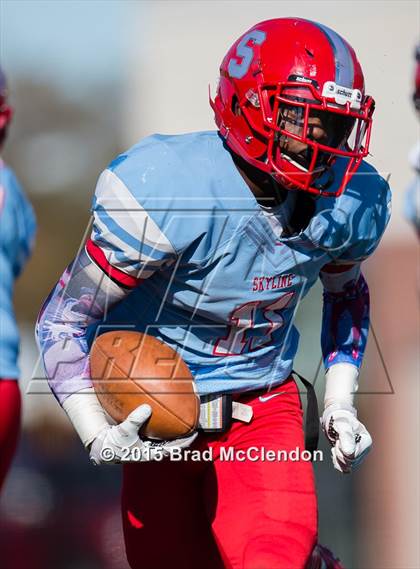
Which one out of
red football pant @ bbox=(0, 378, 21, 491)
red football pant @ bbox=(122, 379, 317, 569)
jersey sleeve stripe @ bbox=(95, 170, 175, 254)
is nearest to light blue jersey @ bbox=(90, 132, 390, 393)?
jersey sleeve stripe @ bbox=(95, 170, 175, 254)

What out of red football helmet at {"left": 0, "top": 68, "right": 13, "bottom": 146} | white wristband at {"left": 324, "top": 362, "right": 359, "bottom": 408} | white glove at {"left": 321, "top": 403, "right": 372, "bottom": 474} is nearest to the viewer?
red football helmet at {"left": 0, "top": 68, "right": 13, "bottom": 146}

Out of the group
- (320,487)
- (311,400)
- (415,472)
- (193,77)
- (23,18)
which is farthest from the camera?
(320,487)

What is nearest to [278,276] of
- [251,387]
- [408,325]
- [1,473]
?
[251,387]

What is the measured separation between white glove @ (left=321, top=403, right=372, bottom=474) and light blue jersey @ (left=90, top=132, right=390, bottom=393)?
18 centimetres

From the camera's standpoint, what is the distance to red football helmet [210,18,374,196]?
2.38 metres

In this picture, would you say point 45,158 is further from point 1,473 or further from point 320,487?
point 1,473

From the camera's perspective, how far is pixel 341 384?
8.95 ft

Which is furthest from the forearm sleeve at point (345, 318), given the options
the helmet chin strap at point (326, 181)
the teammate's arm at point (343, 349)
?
the helmet chin strap at point (326, 181)

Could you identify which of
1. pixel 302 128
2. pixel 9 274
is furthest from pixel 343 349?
pixel 9 274

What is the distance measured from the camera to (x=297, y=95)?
2.39m

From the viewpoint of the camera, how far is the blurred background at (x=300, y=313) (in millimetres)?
3355

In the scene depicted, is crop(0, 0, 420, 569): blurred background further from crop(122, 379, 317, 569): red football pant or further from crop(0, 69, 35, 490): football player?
crop(0, 69, 35, 490): football player

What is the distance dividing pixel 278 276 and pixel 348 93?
448mm

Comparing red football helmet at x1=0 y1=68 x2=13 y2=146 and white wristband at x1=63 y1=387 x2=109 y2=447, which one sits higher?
red football helmet at x1=0 y1=68 x2=13 y2=146
